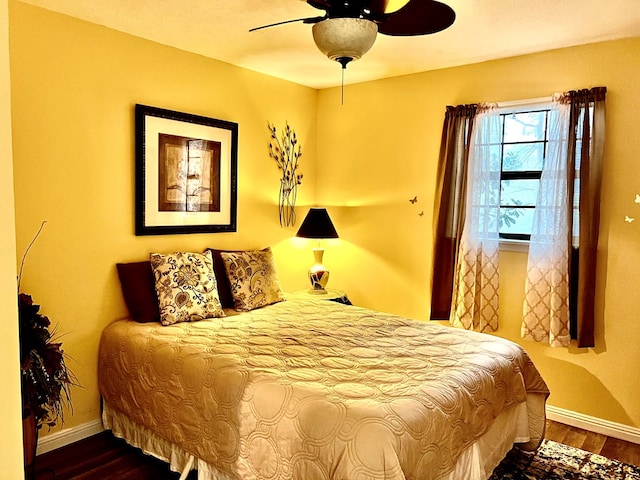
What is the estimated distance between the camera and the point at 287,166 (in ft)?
14.8

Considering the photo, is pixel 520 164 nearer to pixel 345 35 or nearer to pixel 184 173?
pixel 345 35

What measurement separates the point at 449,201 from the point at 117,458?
9.49 ft

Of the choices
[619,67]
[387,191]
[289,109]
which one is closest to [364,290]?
[387,191]

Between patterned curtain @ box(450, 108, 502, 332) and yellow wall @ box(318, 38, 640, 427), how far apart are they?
4.8 inches

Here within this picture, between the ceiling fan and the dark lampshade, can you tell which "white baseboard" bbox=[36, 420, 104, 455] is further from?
the ceiling fan

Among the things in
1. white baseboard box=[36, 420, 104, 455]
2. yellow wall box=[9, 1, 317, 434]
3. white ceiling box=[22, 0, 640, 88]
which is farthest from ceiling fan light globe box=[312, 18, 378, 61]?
white baseboard box=[36, 420, 104, 455]

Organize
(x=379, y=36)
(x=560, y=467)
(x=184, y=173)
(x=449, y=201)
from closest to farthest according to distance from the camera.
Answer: (x=560, y=467) → (x=379, y=36) → (x=184, y=173) → (x=449, y=201)

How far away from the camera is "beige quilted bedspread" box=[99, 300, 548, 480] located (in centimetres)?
187

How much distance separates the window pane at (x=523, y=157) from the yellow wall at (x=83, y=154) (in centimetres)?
231

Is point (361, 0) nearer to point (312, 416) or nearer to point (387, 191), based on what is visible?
point (312, 416)

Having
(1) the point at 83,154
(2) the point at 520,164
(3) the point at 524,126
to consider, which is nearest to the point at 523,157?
(2) the point at 520,164

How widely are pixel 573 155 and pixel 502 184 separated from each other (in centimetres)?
60

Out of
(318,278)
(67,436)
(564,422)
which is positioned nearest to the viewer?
(67,436)

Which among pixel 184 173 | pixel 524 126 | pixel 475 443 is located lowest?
pixel 475 443
